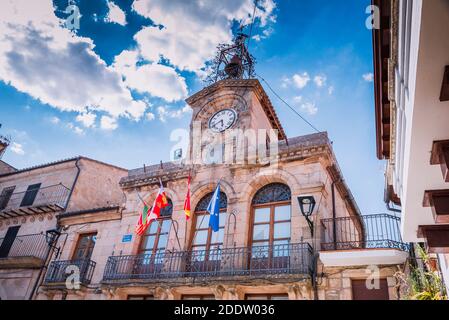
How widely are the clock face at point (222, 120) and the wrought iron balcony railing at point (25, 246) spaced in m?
8.51

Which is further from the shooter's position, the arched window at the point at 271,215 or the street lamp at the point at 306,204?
the arched window at the point at 271,215

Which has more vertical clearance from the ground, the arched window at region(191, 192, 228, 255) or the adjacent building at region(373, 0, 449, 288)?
the arched window at region(191, 192, 228, 255)

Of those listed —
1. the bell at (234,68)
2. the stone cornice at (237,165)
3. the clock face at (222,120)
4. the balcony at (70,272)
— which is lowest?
the balcony at (70,272)

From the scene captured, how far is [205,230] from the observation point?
1170 centimetres

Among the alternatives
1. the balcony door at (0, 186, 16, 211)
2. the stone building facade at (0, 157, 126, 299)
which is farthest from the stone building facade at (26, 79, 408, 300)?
the balcony door at (0, 186, 16, 211)

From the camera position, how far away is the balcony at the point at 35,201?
15820 mm

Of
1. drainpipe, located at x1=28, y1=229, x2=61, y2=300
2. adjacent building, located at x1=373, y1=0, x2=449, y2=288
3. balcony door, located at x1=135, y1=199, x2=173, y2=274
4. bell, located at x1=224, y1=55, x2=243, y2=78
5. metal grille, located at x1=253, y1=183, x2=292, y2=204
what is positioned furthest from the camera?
bell, located at x1=224, y1=55, x2=243, y2=78

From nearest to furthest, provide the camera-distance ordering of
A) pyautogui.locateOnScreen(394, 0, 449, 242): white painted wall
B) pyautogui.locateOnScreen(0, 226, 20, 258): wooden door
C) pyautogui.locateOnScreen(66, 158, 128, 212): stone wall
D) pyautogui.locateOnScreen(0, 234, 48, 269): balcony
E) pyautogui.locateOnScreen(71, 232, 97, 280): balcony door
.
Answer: pyautogui.locateOnScreen(394, 0, 449, 242): white painted wall → pyautogui.locateOnScreen(71, 232, 97, 280): balcony door → pyautogui.locateOnScreen(0, 234, 48, 269): balcony → pyautogui.locateOnScreen(0, 226, 20, 258): wooden door → pyautogui.locateOnScreen(66, 158, 128, 212): stone wall

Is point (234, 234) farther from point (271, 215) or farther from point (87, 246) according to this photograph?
point (87, 246)

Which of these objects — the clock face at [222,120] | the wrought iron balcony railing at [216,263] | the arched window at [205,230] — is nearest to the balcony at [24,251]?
the wrought iron balcony railing at [216,263]

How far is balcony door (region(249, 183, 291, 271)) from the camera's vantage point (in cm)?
976

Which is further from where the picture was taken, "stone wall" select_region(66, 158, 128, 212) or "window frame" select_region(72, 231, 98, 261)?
"stone wall" select_region(66, 158, 128, 212)

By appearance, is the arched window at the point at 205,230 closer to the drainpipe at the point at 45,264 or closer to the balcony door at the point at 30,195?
the drainpipe at the point at 45,264

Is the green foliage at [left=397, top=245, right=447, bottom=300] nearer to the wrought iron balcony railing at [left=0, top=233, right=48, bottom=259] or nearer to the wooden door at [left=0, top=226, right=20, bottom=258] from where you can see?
the wrought iron balcony railing at [left=0, top=233, right=48, bottom=259]
